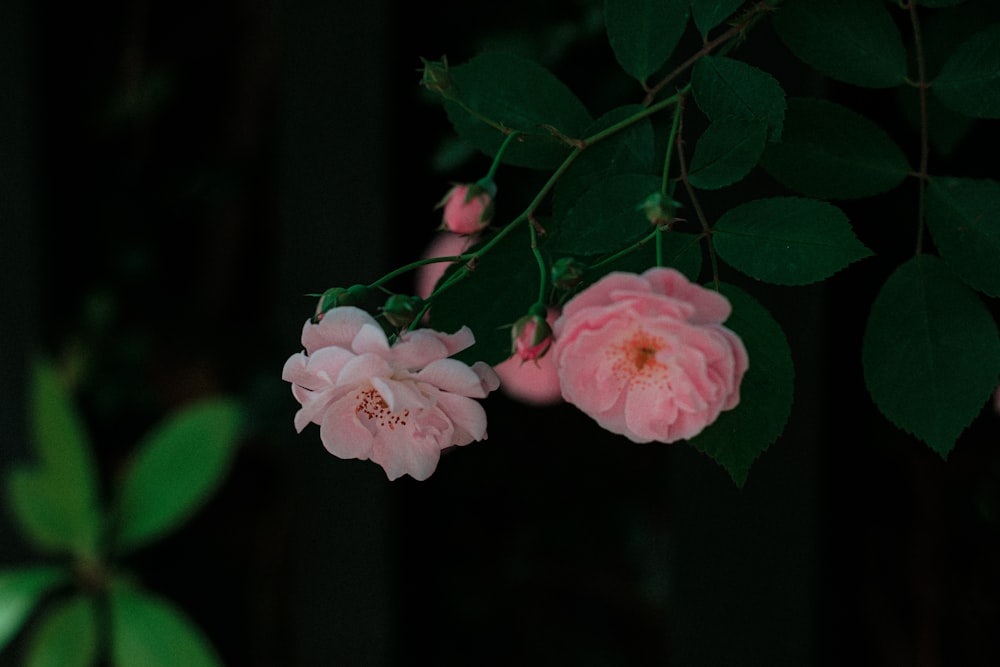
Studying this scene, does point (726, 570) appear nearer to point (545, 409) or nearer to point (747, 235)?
point (545, 409)

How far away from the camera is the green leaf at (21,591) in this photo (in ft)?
4.13

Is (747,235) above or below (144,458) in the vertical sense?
above

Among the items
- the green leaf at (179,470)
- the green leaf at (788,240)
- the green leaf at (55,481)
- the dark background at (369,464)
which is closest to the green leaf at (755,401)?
the green leaf at (788,240)

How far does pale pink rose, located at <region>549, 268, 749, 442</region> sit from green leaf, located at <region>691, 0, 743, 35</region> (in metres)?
0.14

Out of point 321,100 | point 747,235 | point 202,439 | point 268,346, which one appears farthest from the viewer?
point 268,346

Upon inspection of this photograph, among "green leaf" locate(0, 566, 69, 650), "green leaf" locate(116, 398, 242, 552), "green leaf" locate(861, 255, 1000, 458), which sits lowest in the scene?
"green leaf" locate(0, 566, 69, 650)

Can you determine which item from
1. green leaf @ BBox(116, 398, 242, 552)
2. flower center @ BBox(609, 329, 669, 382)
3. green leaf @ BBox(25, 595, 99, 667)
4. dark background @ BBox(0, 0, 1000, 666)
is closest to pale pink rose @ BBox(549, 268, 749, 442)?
flower center @ BBox(609, 329, 669, 382)

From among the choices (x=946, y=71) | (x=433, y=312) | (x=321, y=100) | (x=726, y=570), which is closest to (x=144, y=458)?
(x=321, y=100)

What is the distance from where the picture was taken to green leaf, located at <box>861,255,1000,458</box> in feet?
1.38

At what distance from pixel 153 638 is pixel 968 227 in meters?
1.07

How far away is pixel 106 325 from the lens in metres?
1.49

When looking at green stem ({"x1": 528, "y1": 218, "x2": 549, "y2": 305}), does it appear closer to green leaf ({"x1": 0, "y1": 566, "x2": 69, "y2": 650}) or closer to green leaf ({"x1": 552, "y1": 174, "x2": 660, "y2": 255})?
green leaf ({"x1": 552, "y1": 174, "x2": 660, "y2": 255})

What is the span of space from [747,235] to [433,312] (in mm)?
130

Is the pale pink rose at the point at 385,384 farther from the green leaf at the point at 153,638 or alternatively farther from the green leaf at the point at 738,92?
the green leaf at the point at 153,638
